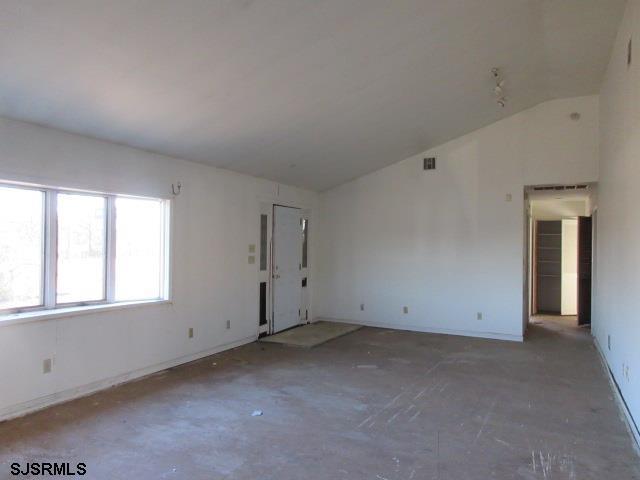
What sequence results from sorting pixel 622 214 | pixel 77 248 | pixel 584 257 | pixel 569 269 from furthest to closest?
1. pixel 569 269
2. pixel 584 257
3. pixel 77 248
4. pixel 622 214

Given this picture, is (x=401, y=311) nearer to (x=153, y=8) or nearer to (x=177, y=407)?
(x=177, y=407)

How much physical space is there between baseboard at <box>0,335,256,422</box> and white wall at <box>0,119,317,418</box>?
0.01m

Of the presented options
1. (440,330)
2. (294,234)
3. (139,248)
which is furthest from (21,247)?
(440,330)

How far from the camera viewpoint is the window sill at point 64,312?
3.49m

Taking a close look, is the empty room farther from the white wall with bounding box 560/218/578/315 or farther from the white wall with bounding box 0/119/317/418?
the white wall with bounding box 560/218/578/315

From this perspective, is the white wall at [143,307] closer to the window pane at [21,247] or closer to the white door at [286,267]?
the window pane at [21,247]

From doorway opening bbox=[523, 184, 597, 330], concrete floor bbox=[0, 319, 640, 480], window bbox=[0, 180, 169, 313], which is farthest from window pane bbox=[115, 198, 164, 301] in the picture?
doorway opening bbox=[523, 184, 597, 330]

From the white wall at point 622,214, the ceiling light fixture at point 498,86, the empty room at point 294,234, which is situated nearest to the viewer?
the empty room at point 294,234

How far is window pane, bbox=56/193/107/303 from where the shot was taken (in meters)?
4.00

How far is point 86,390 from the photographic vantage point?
402 centimetres

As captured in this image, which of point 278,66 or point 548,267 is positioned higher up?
point 278,66

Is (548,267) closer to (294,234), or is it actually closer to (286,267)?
(294,234)

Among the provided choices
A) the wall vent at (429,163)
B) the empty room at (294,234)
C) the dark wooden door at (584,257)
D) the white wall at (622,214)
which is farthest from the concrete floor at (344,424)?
the wall vent at (429,163)

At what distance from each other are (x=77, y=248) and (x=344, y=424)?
2.84 meters
